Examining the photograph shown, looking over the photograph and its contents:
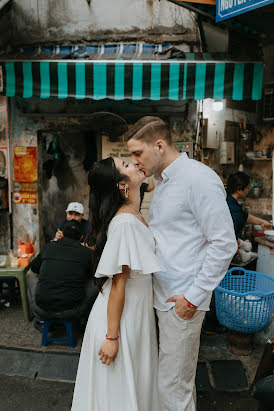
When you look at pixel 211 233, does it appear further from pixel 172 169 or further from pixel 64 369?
pixel 64 369

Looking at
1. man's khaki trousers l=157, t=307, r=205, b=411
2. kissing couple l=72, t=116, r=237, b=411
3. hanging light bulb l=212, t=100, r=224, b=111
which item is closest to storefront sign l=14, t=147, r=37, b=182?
hanging light bulb l=212, t=100, r=224, b=111

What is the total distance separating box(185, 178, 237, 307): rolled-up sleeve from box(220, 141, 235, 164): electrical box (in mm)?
5038

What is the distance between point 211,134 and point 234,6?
2564 millimetres

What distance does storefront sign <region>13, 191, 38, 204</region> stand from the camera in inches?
257

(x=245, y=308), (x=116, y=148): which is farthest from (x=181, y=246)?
(x=116, y=148)

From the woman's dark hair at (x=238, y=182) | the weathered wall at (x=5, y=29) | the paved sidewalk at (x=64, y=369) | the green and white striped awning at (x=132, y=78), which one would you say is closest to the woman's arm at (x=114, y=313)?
the paved sidewalk at (x=64, y=369)

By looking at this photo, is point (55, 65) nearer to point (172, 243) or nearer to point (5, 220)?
point (5, 220)

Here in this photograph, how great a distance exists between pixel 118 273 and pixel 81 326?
279cm

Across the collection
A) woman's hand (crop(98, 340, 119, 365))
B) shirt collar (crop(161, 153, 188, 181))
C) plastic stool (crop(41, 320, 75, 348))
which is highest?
shirt collar (crop(161, 153, 188, 181))

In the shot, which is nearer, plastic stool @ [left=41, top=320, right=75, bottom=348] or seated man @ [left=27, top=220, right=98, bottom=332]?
seated man @ [left=27, top=220, right=98, bottom=332]

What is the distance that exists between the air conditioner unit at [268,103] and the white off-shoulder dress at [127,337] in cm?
584

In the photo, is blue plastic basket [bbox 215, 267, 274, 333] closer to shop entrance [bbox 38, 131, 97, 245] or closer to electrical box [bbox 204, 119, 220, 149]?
electrical box [bbox 204, 119, 220, 149]

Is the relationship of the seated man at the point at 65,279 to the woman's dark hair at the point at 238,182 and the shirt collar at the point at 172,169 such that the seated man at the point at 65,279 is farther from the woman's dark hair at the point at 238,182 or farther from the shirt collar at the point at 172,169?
the woman's dark hair at the point at 238,182

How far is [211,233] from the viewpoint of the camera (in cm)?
215
